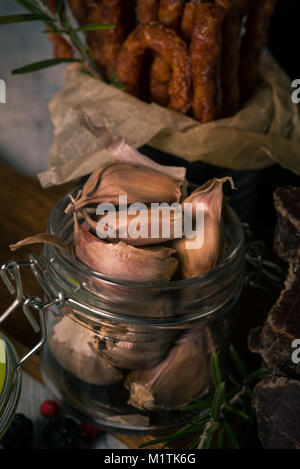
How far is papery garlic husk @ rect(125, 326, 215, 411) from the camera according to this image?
358mm

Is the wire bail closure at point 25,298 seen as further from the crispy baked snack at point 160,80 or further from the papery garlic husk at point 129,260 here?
the crispy baked snack at point 160,80

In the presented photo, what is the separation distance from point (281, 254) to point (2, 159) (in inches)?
15.5

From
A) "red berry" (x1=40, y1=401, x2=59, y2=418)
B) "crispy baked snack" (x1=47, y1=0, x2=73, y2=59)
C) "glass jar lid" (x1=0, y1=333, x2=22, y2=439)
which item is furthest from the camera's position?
"crispy baked snack" (x1=47, y1=0, x2=73, y2=59)

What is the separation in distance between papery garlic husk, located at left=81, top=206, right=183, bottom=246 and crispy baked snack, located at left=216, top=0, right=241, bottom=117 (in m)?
0.19

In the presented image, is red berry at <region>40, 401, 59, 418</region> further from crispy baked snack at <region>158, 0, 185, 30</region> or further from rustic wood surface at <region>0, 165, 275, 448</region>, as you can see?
crispy baked snack at <region>158, 0, 185, 30</region>

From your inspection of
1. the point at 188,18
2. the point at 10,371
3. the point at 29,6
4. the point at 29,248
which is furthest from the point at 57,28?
the point at 10,371

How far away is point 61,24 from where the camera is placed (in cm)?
51

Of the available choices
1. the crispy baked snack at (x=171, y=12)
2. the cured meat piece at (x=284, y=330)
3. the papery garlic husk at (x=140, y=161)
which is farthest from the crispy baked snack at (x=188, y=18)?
the cured meat piece at (x=284, y=330)

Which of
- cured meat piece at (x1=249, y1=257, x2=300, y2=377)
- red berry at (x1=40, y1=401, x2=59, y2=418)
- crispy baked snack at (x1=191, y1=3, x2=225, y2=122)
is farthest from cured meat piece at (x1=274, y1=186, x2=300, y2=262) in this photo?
red berry at (x1=40, y1=401, x2=59, y2=418)

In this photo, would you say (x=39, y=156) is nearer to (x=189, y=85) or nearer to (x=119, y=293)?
(x=189, y=85)

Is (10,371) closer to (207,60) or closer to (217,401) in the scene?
(217,401)

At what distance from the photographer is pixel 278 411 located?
1.18 feet

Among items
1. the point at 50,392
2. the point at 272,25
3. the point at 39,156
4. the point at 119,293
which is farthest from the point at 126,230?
the point at 272,25

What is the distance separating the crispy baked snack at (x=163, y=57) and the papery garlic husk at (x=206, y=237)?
0.15 m
